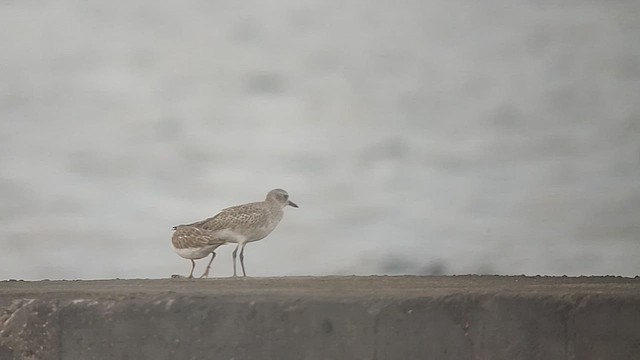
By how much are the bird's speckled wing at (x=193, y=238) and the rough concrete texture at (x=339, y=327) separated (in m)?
0.61

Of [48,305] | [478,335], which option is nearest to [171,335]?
[48,305]

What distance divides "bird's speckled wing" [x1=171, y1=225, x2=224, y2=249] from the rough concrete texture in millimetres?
612

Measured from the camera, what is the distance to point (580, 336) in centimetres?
184

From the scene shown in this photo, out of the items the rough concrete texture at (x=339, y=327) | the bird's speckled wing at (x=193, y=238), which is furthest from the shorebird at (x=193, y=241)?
the rough concrete texture at (x=339, y=327)

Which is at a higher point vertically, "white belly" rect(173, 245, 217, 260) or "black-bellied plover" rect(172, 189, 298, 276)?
"black-bellied plover" rect(172, 189, 298, 276)

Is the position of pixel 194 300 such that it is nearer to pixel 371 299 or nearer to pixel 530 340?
pixel 371 299

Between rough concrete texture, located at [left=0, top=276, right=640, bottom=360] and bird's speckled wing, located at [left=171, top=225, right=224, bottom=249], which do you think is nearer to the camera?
rough concrete texture, located at [left=0, top=276, right=640, bottom=360]

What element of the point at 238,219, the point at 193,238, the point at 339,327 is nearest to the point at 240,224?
the point at 238,219

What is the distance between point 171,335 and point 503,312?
27.4 inches

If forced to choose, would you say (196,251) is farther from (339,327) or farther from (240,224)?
(339,327)

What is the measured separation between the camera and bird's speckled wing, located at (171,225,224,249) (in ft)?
8.11

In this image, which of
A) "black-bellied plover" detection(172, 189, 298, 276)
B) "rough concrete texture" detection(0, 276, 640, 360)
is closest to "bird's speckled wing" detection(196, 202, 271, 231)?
"black-bellied plover" detection(172, 189, 298, 276)

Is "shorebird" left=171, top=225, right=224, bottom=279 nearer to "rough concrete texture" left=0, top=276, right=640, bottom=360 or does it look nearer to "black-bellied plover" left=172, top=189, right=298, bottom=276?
"black-bellied plover" left=172, top=189, right=298, bottom=276

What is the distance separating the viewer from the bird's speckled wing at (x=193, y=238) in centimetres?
247
